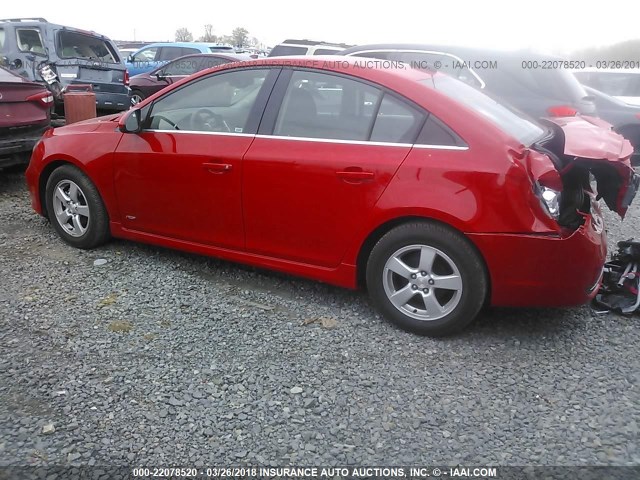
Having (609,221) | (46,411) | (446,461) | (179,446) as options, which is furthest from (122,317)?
(609,221)

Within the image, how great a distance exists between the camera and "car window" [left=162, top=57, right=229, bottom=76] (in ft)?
41.5

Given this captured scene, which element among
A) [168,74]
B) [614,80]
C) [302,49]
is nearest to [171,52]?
[168,74]

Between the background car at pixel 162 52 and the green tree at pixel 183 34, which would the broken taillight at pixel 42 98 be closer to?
the background car at pixel 162 52

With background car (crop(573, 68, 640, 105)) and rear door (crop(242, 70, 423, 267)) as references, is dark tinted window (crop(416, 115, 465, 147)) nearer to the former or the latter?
rear door (crop(242, 70, 423, 267))

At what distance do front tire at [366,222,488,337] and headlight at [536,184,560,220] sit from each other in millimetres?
437

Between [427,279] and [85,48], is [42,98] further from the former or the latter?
[427,279]

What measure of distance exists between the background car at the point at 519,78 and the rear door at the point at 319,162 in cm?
288

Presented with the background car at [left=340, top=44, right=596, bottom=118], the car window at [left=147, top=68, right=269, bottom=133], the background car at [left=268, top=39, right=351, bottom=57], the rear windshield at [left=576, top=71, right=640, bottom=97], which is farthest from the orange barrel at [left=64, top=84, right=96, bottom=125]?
the rear windshield at [left=576, top=71, right=640, bottom=97]

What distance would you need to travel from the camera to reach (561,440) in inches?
98.2

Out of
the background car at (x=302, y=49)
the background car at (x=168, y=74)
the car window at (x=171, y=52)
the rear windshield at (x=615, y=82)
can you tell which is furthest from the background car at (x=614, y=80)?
the car window at (x=171, y=52)

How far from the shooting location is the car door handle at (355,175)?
3.29 meters

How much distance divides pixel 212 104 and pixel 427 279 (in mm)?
1932

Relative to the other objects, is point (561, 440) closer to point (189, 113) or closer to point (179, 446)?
point (179, 446)

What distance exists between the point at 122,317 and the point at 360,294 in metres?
1.55
